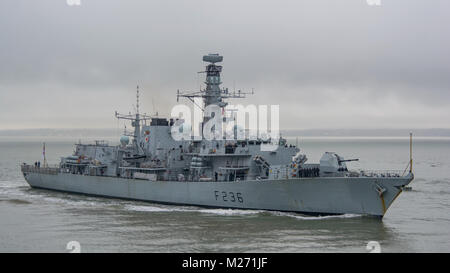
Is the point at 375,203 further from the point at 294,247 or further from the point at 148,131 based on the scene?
the point at 148,131

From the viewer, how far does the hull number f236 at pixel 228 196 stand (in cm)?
2780

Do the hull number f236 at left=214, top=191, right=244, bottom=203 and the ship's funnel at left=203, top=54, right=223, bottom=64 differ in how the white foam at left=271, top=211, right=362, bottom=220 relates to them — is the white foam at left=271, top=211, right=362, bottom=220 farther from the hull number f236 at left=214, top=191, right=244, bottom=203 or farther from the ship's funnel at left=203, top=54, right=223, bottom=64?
the ship's funnel at left=203, top=54, right=223, bottom=64

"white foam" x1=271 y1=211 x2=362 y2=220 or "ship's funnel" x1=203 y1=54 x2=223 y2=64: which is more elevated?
"ship's funnel" x1=203 y1=54 x2=223 y2=64

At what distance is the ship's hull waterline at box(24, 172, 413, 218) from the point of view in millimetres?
24578

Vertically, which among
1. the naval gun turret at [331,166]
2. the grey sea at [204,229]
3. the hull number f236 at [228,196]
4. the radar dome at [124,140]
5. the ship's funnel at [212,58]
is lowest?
the grey sea at [204,229]

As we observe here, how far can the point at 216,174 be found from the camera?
98.7ft

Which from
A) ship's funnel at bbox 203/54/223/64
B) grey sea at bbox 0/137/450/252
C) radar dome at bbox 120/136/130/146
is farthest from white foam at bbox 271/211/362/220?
radar dome at bbox 120/136/130/146

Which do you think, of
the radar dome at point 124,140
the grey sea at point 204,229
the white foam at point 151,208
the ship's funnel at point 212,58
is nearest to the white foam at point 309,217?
the grey sea at point 204,229

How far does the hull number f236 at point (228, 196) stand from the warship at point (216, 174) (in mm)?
61

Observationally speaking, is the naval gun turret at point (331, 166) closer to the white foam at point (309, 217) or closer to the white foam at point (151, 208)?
the white foam at point (309, 217)

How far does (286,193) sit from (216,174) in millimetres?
5371

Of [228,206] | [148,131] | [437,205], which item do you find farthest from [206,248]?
[437,205]

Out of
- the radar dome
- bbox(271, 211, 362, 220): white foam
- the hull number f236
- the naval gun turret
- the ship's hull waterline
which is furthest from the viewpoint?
the radar dome

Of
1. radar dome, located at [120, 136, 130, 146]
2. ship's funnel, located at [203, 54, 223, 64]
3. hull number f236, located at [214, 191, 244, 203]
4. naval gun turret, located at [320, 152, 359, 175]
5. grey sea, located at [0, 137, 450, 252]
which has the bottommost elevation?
grey sea, located at [0, 137, 450, 252]
